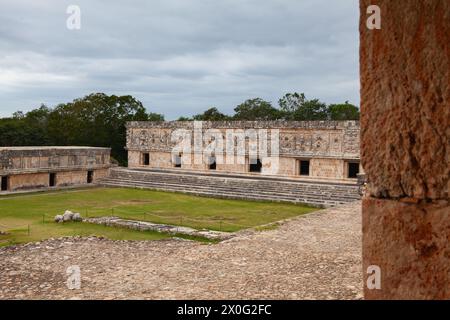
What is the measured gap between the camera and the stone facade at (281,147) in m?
24.2

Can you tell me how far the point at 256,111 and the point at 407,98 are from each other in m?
51.1

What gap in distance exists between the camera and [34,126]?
117 feet

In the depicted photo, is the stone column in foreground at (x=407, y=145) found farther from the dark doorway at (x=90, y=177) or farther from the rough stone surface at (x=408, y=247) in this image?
the dark doorway at (x=90, y=177)

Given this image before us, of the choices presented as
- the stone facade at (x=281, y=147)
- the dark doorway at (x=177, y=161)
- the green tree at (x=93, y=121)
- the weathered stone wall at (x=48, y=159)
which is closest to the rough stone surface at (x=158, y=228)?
the weathered stone wall at (x=48, y=159)

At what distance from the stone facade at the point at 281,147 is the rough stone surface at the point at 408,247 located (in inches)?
876

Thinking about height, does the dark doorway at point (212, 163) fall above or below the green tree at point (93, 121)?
below

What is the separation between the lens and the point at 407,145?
6.37 ft

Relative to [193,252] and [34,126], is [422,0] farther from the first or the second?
[34,126]

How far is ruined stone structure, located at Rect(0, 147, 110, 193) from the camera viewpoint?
22.6 metres

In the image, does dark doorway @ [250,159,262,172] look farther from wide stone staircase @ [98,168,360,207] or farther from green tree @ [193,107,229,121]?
green tree @ [193,107,229,121]

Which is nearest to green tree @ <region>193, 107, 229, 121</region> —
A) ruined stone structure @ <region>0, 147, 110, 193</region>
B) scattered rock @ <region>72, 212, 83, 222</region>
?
ruined stone structure @ <region>0, 147, 110, 193</region>

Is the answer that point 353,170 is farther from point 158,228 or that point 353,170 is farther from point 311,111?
point 311,111

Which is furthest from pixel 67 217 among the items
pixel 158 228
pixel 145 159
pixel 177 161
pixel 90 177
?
pixel 145 159
